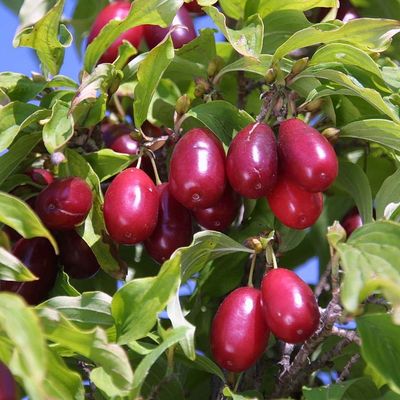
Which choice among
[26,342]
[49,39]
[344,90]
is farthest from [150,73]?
[26,342]

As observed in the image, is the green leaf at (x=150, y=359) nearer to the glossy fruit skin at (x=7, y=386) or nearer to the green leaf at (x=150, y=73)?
the glossy fruit skin at (x=7, y=386)

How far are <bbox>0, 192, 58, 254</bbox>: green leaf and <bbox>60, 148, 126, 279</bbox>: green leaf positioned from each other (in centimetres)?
27

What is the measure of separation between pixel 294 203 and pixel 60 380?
1.60ft

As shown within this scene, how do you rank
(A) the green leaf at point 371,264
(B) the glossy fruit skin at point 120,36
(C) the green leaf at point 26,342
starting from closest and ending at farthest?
(C) the green leaf at point 26,342, (A) the green leaf at point 371,264, (B) the glossy fruit skin at point 120,36

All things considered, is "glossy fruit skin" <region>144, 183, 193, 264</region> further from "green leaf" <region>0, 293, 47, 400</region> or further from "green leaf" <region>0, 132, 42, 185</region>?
"green leaf" <region>0, 293, 47, 400</region>

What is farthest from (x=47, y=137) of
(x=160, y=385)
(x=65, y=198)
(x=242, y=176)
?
(x=160, y=385)

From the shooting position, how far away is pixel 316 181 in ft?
5.03

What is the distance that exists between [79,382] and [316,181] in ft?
1.60

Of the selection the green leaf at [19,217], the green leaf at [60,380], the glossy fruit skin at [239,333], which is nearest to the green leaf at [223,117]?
the glossy fruit skin at [239,333]

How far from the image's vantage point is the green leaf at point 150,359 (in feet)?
4.21

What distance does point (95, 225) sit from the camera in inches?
66.3

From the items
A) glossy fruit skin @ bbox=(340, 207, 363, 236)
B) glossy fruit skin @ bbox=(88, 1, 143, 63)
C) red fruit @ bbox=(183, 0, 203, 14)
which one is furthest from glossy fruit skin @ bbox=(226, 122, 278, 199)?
red fruit @ bbox=(183, 0, 203, 14)

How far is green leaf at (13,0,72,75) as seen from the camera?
1.73 metres

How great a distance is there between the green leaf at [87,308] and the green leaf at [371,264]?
0.37 m
